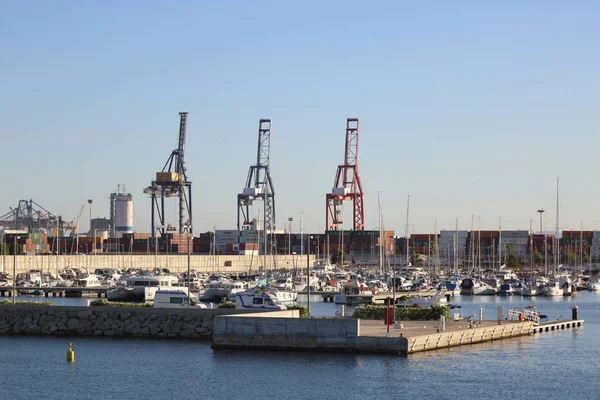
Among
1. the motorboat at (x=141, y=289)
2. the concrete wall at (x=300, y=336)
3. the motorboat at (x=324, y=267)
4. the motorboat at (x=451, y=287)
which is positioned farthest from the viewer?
the motorboat at (x=324, y=267)

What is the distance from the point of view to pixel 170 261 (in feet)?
413

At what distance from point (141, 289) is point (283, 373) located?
3663cm

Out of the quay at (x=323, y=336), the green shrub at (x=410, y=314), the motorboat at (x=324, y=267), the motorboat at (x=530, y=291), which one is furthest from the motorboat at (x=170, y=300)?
the motorboat at (x=324, y=267)

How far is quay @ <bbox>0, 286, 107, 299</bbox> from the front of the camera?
7956 cm

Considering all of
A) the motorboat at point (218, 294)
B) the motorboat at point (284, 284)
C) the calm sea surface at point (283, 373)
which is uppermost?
the motorboat at point (284, 284)

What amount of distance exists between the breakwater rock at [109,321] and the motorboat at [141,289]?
21801 millimetres

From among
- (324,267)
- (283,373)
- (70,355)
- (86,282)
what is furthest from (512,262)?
(283,373)

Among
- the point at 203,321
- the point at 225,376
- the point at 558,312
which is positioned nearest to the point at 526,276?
the point at 558,312

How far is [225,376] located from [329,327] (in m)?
4.91

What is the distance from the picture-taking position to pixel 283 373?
34.3 metres

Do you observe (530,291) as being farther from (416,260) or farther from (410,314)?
(416,260)

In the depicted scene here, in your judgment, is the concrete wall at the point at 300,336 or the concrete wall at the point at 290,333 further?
the concrete wall at the point at 290,333

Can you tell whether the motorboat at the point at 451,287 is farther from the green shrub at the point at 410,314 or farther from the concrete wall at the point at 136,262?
the green shrub at the point at 410,314

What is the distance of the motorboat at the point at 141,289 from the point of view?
69188mm
